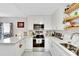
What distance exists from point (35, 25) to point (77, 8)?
433 centimetres

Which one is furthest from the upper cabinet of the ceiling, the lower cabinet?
the lower cabinet

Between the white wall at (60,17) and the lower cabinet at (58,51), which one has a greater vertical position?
the white wall at (60,17)

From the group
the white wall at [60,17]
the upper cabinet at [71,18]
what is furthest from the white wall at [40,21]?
the upper cabinet at [71,18]

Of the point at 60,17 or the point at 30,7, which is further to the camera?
the point at 30,7

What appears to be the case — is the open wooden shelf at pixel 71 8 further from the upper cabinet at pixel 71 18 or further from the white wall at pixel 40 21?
the white wall at pixel 40 21

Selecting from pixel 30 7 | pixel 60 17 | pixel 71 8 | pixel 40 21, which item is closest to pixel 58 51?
pixel 71 8

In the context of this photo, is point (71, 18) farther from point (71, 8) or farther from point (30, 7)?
point (30, 7)

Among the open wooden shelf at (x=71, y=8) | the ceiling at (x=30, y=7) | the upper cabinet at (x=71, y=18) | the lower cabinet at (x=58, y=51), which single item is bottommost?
the lower cabinet at (x=58, y=51)

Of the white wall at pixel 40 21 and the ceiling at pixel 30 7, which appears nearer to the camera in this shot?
the ceiling at pixel 30 7

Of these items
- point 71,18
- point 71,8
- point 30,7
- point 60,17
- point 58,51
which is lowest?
point 58,51

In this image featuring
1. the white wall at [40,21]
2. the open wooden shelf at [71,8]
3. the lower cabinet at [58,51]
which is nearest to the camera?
the lower cabinet at [58,51]

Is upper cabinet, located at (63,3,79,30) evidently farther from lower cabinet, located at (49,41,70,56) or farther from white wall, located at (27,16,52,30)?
white wall, located at (27,16,52,30)

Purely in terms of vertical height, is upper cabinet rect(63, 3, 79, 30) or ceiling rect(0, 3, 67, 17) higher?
ceiling rect(0, 3, 67, 17)

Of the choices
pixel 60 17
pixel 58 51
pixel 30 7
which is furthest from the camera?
pixel 30 7
